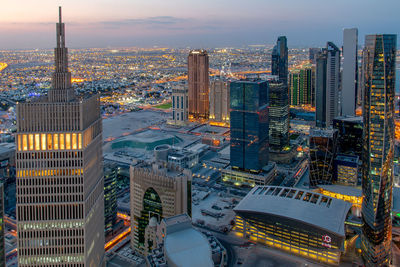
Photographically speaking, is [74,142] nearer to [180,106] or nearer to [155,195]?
[155,195]

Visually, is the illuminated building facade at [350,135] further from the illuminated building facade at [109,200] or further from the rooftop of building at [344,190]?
the illuminated building facade at [109,200]

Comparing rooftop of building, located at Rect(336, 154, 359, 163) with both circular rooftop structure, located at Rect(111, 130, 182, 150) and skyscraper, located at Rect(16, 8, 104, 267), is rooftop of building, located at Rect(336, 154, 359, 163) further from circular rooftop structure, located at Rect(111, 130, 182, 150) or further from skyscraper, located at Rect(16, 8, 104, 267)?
skyscraper, located at Rect(16, 8, 104, 267)

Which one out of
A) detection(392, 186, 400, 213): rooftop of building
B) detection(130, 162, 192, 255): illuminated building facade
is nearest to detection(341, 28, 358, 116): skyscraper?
detection(392, 186, 400, 213): rooftop of building

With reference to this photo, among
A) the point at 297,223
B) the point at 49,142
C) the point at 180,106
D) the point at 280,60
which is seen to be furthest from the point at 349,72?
the point at 49,142

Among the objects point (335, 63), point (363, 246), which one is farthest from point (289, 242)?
point (335, 63)

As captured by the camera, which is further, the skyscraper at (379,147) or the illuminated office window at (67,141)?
the skyscraper at (379,147)

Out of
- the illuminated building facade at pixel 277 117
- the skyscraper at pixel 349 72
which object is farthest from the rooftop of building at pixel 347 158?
the skyscraper at pixel 349 72
